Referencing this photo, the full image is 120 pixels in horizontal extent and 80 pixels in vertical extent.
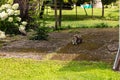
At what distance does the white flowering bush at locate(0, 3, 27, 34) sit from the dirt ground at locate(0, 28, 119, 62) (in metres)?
0.33

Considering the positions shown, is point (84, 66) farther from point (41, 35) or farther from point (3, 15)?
point (41, 35)

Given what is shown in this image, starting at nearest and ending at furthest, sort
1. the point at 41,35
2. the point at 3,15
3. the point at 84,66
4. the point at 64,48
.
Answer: the point at 84,66 < the point at 64,48 < the point at 3,15 < the point at 41,35

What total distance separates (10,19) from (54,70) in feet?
9.07

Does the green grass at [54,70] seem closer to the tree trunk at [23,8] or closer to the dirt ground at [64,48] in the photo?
the dirt ground at [64,48]

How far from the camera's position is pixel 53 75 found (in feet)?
20.9

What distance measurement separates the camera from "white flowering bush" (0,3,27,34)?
8.95m

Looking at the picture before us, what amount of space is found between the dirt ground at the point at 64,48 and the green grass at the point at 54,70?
462mm

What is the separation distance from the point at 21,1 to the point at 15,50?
10.0 feet

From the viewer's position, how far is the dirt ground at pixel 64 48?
781 centimetres

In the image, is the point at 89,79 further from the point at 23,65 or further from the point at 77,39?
the point at 77,39

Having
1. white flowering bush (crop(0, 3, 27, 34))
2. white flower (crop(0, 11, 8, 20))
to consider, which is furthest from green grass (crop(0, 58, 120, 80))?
white flowering bush (crop(0, 3, 27, 34))

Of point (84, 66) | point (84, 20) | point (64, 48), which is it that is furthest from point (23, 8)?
point (84, 20)

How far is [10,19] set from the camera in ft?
29.9

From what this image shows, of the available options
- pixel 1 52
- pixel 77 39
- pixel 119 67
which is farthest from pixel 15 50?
pixel 119 67
